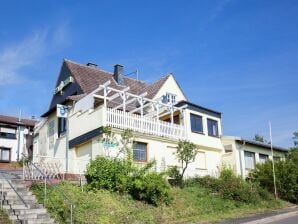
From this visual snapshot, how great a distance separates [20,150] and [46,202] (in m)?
31.7

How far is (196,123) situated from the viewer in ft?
94.4

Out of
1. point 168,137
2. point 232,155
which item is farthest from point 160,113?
Answer: point 232,155

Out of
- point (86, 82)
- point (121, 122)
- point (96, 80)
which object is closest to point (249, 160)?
point (121, 122)

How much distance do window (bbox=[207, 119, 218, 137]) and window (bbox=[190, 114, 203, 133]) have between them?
1.14 m

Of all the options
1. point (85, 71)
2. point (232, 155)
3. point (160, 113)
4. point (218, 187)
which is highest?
point (85, 71)

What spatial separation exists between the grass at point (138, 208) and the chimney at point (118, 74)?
1473cm

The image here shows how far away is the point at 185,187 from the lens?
2161 cm

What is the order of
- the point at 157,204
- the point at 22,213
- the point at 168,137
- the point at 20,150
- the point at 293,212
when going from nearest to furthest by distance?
the point at 22,213, the point at 157,204, the point at 293,212, the point at 168,137, the point at 20,150

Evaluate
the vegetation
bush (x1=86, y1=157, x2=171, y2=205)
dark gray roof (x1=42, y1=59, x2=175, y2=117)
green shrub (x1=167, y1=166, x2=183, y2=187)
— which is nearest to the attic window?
dark gray roof (x1=42, y1=59, x2=175, y2=117)

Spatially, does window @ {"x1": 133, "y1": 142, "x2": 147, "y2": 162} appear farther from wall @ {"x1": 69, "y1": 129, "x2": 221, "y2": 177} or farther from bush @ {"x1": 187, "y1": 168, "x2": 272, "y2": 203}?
bush @ {"x1": 187, "y1": 168, "x2": 272, "y2": 203}

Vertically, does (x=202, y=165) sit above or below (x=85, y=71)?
below

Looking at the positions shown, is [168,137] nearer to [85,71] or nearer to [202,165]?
[202,165]

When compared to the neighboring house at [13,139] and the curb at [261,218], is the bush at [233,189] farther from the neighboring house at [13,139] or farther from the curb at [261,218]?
the neighboring house at [13,139]

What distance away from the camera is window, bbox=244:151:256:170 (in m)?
31.6
